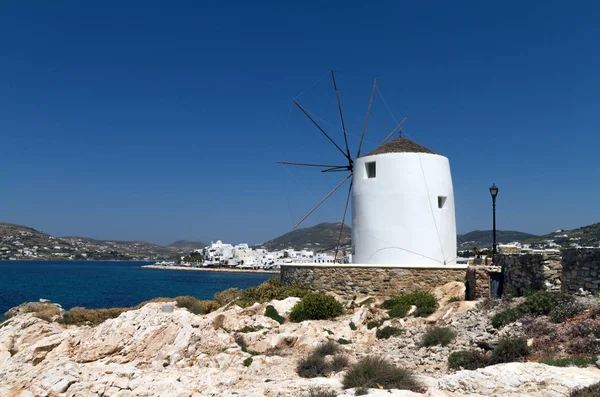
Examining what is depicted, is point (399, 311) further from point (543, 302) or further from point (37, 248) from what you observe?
point (37, 248)

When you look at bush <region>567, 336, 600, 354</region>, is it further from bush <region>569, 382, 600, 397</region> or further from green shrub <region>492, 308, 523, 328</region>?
green shrub <region>492, 308, 523, 328</region>

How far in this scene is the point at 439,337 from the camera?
36.2 feet

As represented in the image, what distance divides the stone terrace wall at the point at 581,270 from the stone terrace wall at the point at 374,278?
17.7 feet

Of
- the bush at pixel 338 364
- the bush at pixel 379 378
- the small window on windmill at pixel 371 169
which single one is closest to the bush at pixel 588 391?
the bush at pixel 379 378

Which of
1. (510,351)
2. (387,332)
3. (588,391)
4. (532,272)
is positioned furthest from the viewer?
(532,272)

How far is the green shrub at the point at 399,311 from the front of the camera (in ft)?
49.4

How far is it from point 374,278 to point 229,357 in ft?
28.5

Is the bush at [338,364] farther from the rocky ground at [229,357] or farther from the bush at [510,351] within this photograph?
the bush at [510,351]

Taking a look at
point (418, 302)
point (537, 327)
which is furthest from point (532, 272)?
point (418, 302)

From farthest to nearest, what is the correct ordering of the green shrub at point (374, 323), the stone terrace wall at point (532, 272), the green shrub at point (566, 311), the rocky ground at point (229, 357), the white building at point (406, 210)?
the white building at point (406, 210), the green shrub at point (374, 323), the stone terrace wall at point (532, 272), the green shrub at point (566, 311), the rocky ground at point (229, 357)

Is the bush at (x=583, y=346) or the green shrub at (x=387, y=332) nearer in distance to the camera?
the bush at (x=583, y=346)

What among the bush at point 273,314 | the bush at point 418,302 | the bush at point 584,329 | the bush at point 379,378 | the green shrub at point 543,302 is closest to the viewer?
the bush at point 379,378

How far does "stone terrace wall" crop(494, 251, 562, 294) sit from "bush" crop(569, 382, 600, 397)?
6821 millimetres

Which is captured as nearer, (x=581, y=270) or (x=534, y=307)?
(x=534, y=307)
